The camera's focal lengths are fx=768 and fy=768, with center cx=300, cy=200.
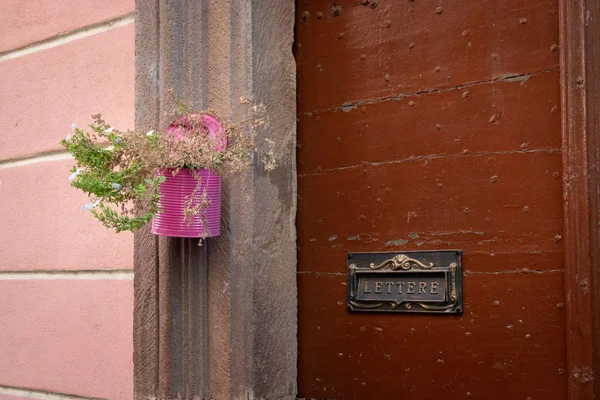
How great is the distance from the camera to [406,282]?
1.87m

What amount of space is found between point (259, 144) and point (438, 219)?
0.49m

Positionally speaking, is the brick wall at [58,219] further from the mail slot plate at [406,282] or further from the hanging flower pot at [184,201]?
the mail slot plate at [406,282]

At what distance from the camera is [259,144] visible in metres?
1.96

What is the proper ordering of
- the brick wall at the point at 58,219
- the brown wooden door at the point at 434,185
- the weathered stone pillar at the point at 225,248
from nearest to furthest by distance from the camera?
the brown wooden door at the point at 434,185, the weathered stone pillar at the point at 225,248, the brick wall at the point at 58,219

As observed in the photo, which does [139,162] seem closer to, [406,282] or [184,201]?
[184,201]

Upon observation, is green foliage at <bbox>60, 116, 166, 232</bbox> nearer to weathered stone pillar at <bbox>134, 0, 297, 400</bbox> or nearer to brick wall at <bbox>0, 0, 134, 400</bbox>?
weathered stone pillar at <bbox>134, 0, 297, 400</bbox>

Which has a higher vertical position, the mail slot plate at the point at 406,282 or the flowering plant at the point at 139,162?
the flowering plant at the point at 139,162

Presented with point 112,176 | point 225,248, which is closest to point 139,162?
point 112,176

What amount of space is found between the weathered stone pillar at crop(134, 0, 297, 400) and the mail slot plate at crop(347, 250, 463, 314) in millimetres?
199

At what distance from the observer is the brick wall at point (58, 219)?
86.7 inches

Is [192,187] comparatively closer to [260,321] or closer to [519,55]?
[260,321]

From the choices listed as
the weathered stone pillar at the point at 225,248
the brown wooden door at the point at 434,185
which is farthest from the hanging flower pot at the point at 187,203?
the brown wooden door at the point at 434,185

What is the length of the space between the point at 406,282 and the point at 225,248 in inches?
17.8

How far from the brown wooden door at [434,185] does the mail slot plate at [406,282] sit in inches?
0.9
